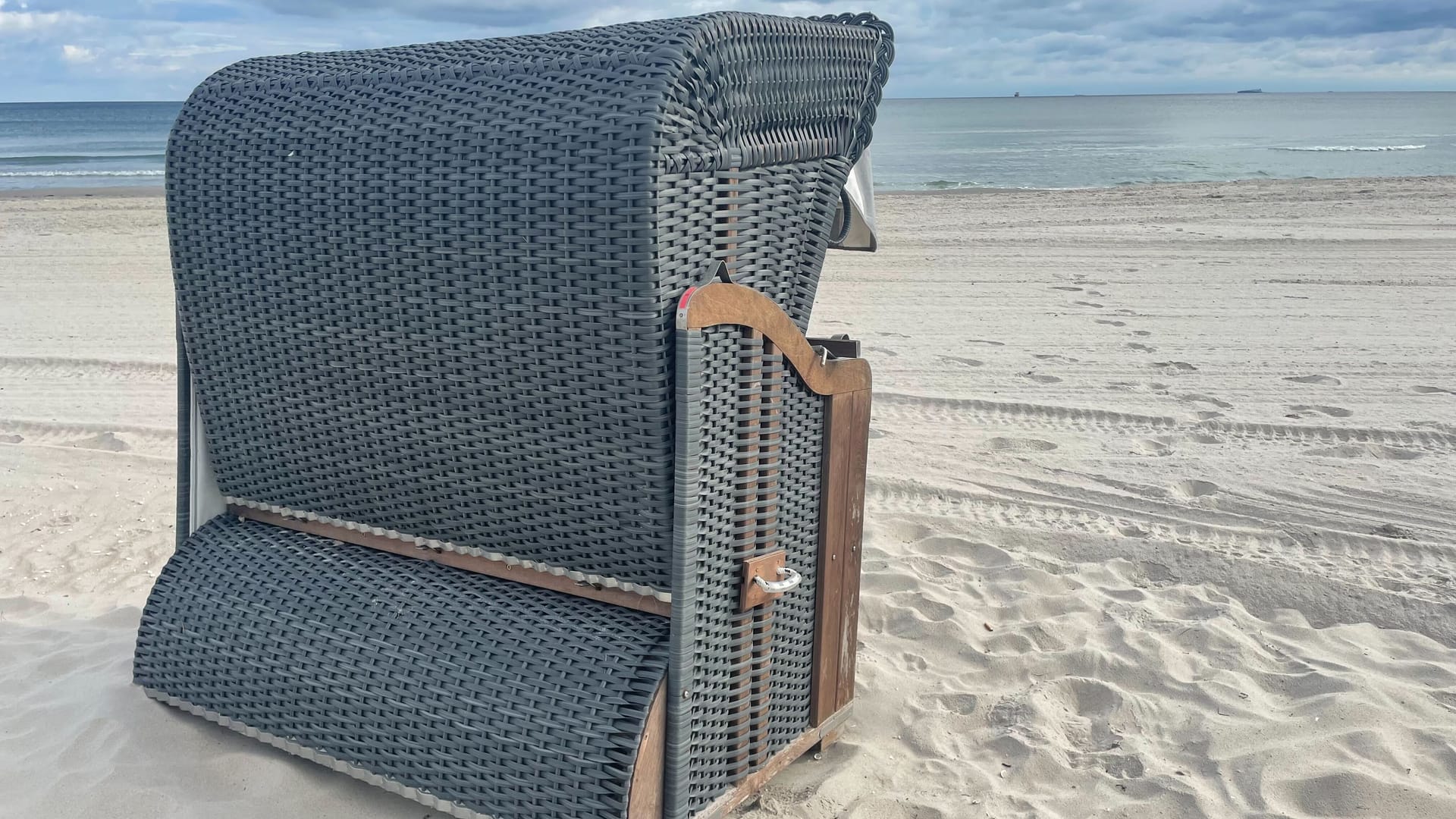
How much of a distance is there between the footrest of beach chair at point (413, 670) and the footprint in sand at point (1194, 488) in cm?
307

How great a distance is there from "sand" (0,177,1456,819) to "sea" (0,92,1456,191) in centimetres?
1667

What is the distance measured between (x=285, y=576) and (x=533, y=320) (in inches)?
42.3

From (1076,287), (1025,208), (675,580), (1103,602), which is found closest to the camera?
(675,580)

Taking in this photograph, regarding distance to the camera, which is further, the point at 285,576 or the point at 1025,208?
the point at 1025,208

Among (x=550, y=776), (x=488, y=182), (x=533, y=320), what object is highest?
(x=488, y=182)

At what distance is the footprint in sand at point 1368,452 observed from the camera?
501cm

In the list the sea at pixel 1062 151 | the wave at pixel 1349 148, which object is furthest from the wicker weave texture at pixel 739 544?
the wave at pixel 1349 148

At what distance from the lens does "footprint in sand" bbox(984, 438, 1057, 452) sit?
532cm

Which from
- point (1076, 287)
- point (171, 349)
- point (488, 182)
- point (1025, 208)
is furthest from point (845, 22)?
point (1025, 208)

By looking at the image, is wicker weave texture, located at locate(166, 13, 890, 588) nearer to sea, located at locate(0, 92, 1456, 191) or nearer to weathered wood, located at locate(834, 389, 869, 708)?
weathered wood, located at locate(834, 389, 869, 708)

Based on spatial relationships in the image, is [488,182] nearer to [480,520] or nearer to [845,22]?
[480,520]

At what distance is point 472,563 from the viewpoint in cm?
267

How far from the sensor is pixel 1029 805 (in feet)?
8.69

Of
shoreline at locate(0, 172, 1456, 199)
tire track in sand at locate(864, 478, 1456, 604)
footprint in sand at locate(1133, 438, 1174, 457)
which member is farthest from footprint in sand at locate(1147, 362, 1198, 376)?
shoreline at locate(0, 172, 1456, 199)
